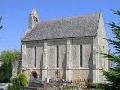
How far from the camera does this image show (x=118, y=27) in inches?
516

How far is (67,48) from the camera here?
60469 mm

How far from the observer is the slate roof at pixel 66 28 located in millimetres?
59862

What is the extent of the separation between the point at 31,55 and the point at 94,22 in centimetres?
1426

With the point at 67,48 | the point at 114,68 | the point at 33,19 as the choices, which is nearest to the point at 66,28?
the point at 67,48

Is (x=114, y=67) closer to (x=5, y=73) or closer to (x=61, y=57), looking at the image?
(x=5, y=73)

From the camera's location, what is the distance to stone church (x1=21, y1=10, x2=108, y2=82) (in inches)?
2291

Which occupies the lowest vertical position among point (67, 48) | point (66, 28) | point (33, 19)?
point (67, 48)

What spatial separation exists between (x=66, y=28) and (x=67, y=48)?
434cm

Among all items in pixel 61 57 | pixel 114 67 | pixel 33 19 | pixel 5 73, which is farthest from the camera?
pixel 33 19

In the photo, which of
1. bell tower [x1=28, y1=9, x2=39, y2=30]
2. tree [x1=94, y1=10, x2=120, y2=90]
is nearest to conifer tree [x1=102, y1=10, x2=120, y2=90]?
A: tree [x1=94, y1=10, x2=120, y2=90]

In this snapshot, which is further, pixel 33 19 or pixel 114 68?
pixel 33 19

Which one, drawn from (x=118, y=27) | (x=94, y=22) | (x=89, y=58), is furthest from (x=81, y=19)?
(x=118, y=27)

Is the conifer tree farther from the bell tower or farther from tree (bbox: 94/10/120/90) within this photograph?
the bell tower

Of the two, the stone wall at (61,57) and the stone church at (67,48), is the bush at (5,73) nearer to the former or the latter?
the stone church at (67,48)
